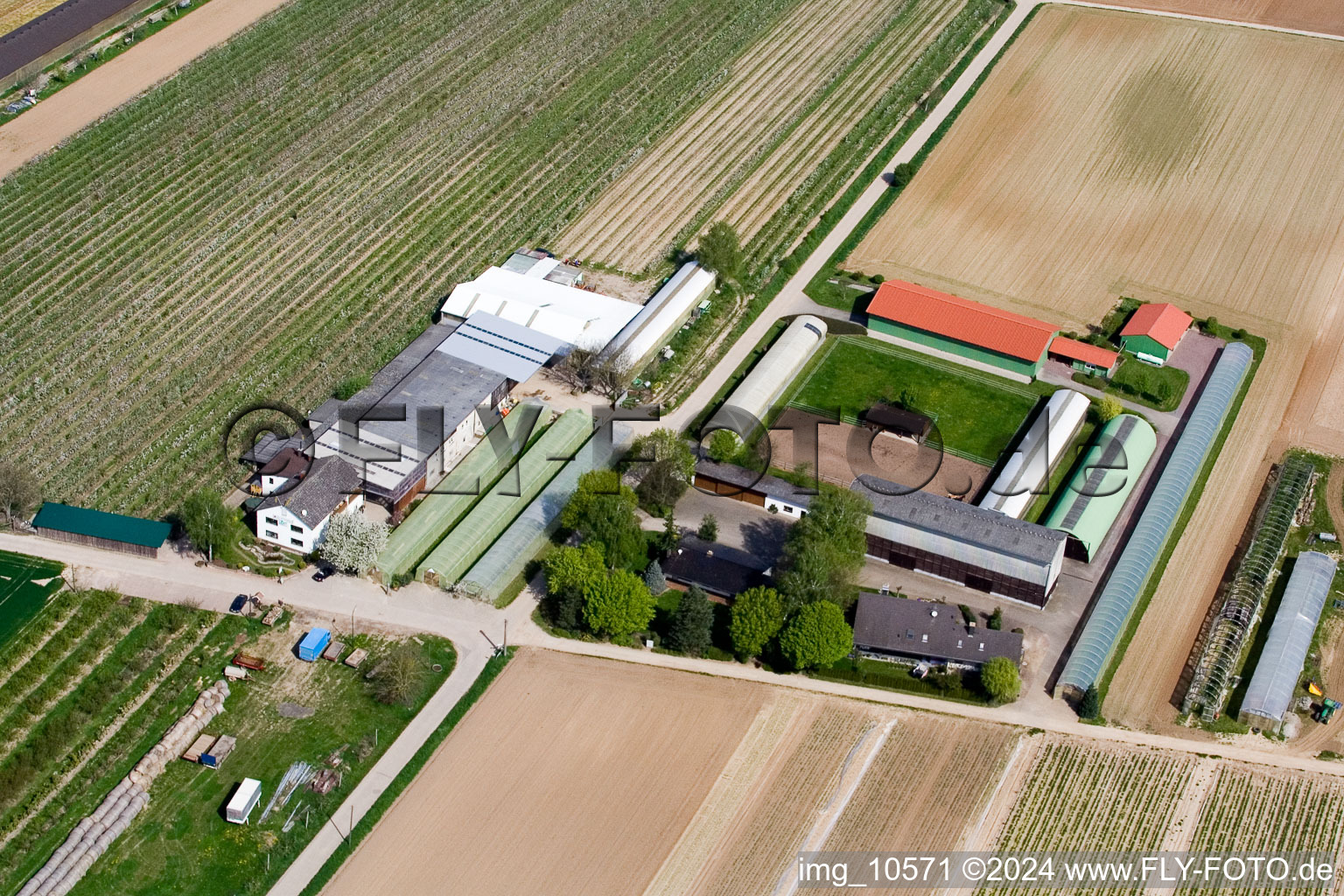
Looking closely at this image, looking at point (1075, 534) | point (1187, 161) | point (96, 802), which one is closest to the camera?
point (96, 802)

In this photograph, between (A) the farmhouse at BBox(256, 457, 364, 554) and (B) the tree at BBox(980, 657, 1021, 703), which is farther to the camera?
(A) the farmhouse at BBox(256, 457, 364, 554)

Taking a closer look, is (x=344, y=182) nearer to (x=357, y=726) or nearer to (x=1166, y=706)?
(x=357, y=726)

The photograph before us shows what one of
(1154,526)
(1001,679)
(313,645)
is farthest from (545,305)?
(1001,679)

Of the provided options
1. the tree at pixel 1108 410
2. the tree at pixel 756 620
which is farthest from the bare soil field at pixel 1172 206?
the tree at pixel 756 620

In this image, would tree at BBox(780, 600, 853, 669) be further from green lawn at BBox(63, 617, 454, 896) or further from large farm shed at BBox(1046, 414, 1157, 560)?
green lawn at BBox(63, 617, 454, 896)

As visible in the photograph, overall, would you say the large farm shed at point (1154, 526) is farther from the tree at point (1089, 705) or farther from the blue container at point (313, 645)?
the blue container at point (313, 645)

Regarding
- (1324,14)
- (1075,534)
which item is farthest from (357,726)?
(1324,14)

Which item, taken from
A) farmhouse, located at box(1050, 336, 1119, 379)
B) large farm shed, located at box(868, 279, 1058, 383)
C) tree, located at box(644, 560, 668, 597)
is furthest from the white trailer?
farmhouse, located at box(1050, 336, 1119, 379)
